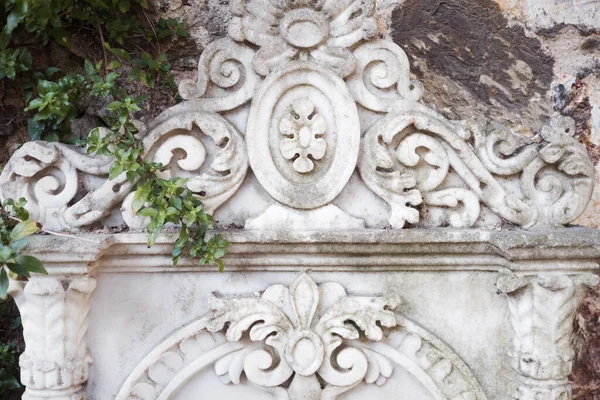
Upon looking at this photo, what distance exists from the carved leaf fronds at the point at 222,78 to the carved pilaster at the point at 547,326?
926 millimetres

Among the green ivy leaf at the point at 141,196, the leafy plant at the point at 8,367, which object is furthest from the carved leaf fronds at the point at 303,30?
the leafy plant at the point at 8,367

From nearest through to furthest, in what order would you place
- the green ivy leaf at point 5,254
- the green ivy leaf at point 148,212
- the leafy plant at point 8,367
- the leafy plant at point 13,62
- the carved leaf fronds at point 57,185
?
the green ivy leaf at point 5,254
the green ivy leaf at point 148,212
the carved leaf fronds at point 57,185
the leafy plant at point 13,62
the leafy plant at point 8,367

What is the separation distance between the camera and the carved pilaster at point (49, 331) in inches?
69.6

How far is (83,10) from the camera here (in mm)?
2076

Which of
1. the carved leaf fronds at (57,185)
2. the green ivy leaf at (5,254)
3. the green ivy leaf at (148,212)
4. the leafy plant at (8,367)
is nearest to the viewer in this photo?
the green ivy leaf at (5,254)

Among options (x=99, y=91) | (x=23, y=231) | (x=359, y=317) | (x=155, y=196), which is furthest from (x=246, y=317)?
(x=99, y=91)

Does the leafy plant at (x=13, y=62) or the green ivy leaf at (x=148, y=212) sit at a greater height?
the leafy plant at (x=13, y=62)

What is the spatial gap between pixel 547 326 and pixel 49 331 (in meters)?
1.41

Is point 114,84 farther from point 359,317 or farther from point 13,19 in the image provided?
point 359,317

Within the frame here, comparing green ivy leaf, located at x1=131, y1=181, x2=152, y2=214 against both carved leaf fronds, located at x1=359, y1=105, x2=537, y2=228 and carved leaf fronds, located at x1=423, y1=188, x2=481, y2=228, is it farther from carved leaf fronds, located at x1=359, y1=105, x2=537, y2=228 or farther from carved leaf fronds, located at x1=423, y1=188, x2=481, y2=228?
carved leaf fronds, located at x1=423, y1=188, x2=481, y2=228

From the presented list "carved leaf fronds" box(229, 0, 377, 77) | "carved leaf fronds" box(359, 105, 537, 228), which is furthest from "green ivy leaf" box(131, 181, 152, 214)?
"carved leaf fronds" box(359, 105, 537, 228)

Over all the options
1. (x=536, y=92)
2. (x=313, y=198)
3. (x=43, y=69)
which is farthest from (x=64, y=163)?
(x=536, y=92)

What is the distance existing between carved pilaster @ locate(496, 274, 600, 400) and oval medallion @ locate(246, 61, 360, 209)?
22.5 inches

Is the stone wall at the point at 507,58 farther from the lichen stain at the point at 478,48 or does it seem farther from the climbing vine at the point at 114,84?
the climbing vine at the point at 114,84
